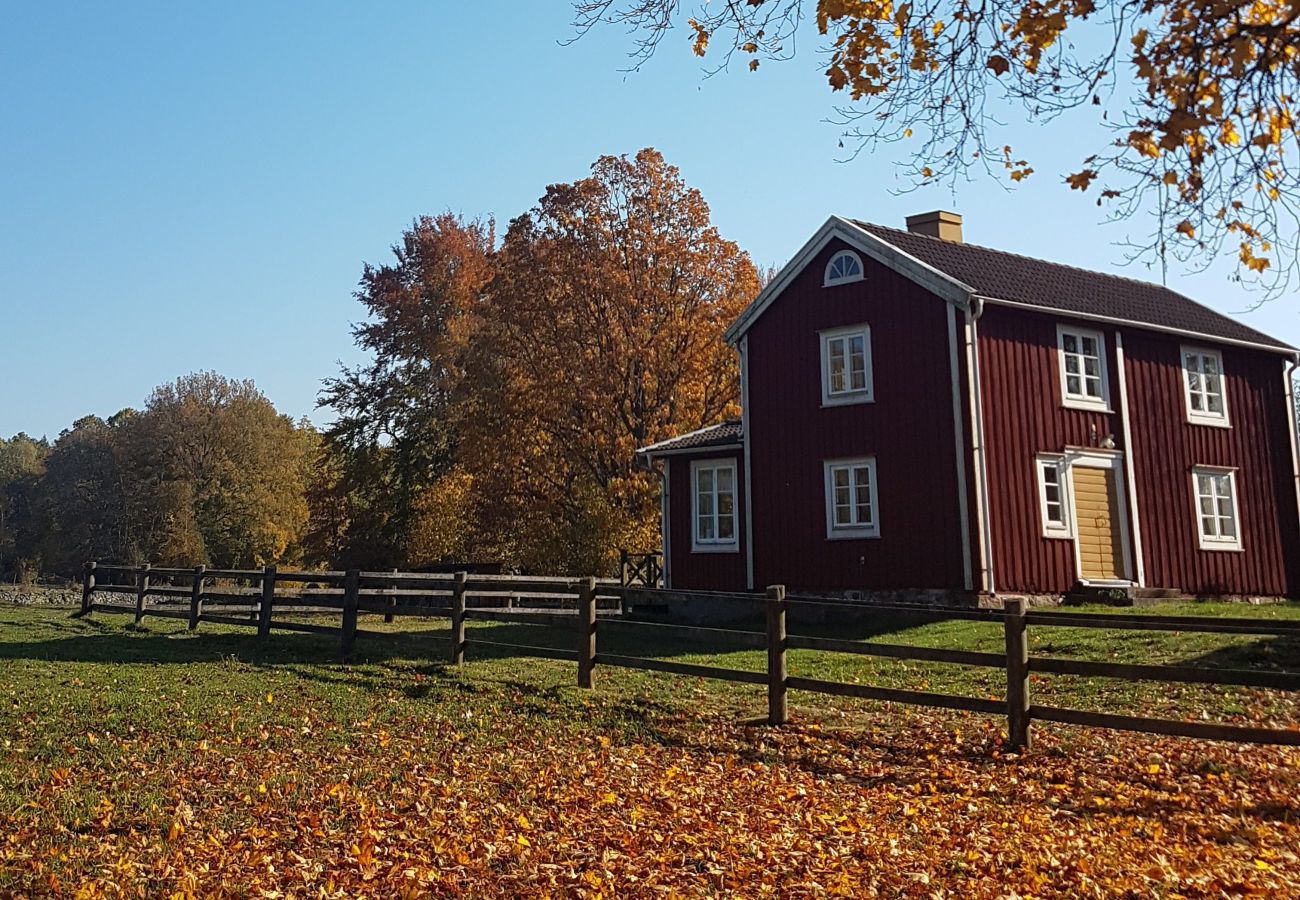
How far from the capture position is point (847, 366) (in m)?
22.6

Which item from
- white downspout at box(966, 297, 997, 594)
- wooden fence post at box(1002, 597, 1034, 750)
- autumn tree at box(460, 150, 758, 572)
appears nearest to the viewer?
wooden fence post at box(1002, 597, 1034, 750)

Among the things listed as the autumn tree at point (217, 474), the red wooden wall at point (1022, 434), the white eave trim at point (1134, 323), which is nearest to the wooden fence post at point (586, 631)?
the red wooden wall at point (1022, 434)

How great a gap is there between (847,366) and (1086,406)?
5.04 metres

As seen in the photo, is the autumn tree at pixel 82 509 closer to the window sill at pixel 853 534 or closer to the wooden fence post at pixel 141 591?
the wooden fence post at pixel 141 591

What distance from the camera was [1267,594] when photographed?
77.8 ft

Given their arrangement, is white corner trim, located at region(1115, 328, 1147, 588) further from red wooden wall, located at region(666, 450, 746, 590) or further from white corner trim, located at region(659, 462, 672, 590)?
white corner trim, located at region(659, 462, 672, 590)

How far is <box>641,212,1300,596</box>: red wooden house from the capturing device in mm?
20656

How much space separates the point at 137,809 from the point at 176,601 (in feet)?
82.7

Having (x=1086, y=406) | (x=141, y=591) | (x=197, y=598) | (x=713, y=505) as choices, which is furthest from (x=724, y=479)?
(x=141, y=591)

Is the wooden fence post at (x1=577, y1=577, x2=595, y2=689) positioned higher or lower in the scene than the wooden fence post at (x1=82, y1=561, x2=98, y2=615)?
lower

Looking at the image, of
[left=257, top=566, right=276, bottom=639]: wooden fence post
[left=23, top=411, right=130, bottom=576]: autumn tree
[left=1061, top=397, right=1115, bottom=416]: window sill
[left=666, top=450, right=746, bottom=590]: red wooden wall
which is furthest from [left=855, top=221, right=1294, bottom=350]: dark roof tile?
[left=23, top=411, right=130, bottom=576]: autumn tree

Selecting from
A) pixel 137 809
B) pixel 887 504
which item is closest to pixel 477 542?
pixel 887 504

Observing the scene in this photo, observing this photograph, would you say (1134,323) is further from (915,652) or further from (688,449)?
(915,652)

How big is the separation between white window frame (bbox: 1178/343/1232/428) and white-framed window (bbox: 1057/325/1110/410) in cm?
270
